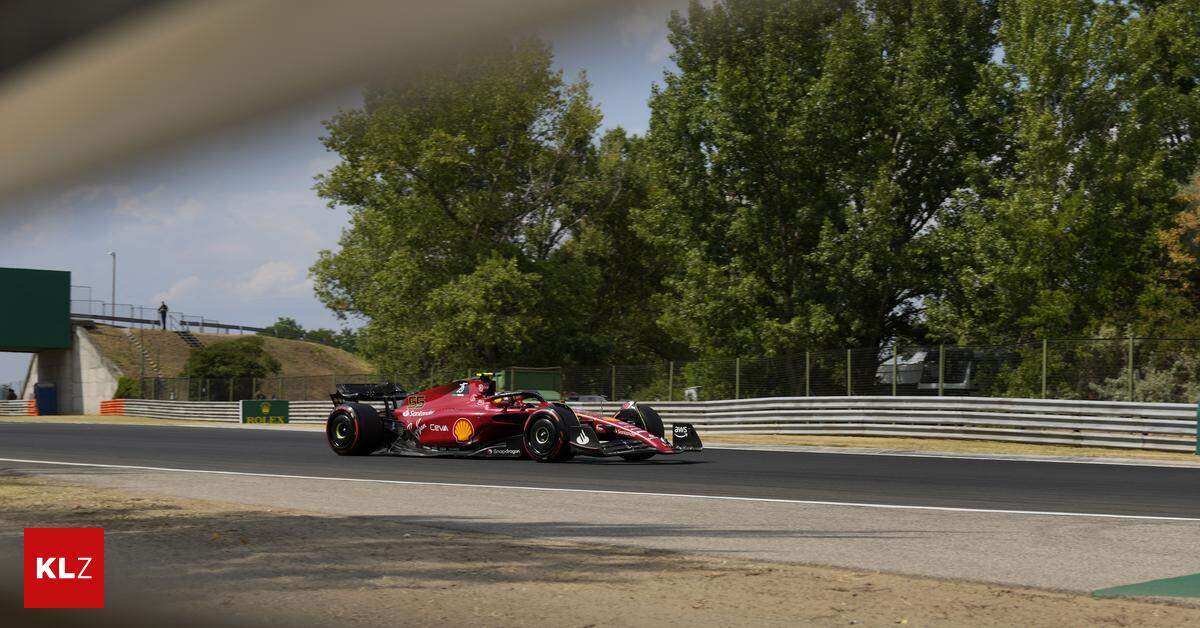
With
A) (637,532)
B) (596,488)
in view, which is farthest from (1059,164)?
(637,532)

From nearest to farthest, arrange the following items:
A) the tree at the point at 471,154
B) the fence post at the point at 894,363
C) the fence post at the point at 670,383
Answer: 1. the tree at the point at 471,154
2. the fence post at the point at 894,363
3. the fence post at the point at 670,383

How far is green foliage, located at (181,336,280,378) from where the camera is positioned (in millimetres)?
57969

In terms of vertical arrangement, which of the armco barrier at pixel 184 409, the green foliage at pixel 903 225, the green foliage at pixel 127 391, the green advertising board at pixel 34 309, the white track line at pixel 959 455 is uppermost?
the green foliage at pixel 903 225

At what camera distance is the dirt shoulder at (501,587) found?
545 centimetres

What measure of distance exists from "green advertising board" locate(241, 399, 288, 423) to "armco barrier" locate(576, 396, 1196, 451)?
57.4ft

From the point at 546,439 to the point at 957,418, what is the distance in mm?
11456

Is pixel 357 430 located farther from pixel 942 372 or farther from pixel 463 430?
pixel 942 372

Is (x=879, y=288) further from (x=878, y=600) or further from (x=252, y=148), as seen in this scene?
(x=252, y=148)

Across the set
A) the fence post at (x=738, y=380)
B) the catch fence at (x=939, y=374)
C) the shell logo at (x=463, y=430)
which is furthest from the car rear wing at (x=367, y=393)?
the fence post at (x=738, y=380)

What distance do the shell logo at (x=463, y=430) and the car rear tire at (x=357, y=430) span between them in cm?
168

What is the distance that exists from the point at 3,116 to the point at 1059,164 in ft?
88.4

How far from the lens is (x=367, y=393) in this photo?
19.2 m

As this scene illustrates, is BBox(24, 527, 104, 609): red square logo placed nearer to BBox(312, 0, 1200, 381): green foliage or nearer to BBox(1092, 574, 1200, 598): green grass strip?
BBox(312, 0, 1200, 381): green foliage

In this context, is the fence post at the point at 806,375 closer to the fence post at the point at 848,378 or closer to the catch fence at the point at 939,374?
the catch fence at the point at 939,374
